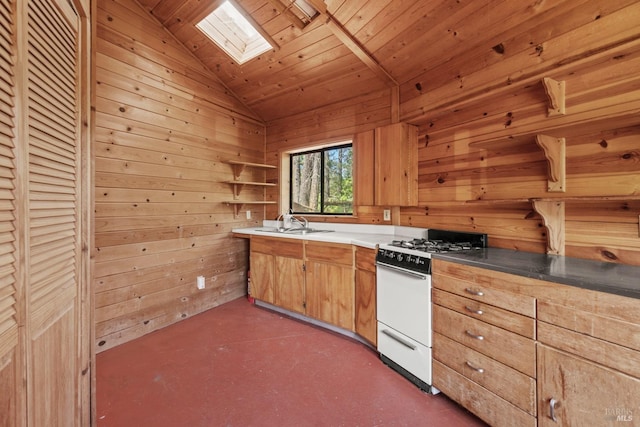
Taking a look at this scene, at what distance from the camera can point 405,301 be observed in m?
1.92

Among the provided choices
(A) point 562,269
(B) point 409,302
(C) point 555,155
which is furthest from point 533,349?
(C) point 555,155

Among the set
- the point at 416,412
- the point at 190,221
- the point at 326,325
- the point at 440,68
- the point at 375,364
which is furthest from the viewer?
the point at 190,221

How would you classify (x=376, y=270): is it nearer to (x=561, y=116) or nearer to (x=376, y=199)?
(x=376, y=199)

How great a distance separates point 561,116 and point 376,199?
1.43 meters

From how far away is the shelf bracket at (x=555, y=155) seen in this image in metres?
1.67

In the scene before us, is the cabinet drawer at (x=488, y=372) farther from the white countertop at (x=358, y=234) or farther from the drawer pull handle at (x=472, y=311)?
the white countertop at (x=358, y=234)

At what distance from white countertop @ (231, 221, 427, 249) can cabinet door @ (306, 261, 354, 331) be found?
254 mm

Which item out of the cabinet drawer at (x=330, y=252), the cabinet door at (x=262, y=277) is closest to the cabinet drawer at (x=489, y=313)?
the cabinet drawer at (x=330, y=252)

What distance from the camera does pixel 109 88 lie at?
2330 mm

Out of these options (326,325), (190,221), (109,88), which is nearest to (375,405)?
(326,325)

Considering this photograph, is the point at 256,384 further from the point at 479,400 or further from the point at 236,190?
the point at 236,190

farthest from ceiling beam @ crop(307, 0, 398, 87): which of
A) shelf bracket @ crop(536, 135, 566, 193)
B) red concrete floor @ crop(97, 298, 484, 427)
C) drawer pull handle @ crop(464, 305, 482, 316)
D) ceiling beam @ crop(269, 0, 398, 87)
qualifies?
red concrete floor @ crop(97, 298, 484, 427)

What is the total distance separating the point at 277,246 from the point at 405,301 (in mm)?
1487

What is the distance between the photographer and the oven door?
5.83 feet
